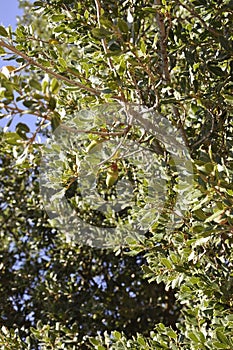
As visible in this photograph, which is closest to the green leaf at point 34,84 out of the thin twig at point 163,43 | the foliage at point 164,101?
the foliage at point 164,101

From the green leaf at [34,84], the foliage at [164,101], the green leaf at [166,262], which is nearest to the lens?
the green leaf at [34,84]

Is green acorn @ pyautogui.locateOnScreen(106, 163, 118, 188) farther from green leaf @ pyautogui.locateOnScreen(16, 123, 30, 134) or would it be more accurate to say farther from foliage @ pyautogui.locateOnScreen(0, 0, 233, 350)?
green leaf @ pyautogui.locateOnScreen(16, 123, 30, 134)

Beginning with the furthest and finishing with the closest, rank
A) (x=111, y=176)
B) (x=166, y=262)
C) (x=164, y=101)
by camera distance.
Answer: (x=166, y=262)
(x=164, y=101)
(x=111, y=176)

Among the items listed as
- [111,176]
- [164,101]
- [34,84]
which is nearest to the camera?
[34,84]

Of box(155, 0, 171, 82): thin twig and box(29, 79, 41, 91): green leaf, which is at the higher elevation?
box(155, 0, 171, 82): thin twig

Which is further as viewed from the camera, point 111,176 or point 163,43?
point 163,43

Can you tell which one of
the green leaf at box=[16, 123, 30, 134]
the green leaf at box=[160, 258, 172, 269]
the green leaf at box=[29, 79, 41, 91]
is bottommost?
the green leaf at box=[160, 258, 172, 269]

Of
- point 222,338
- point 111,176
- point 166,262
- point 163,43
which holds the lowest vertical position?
point 222,338

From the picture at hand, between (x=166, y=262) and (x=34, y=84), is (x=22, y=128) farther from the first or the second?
(x=166, y=262)

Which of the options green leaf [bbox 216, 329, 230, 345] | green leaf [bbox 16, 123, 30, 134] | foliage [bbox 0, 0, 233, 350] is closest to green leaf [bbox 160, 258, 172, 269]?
foliage [bbox 0, 0, 233, 350]

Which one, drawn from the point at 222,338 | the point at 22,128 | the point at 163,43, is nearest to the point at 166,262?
the point at 222,338

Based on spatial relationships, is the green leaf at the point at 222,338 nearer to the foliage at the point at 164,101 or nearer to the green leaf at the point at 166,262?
the foliage at the point at 164,101

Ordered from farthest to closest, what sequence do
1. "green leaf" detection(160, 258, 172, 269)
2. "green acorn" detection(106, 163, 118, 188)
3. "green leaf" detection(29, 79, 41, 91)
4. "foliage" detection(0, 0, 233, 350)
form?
1. "green leaf" detection(160, 258, 172, 269)
2. "green acorn" detection(106, 163, 118, 188)
3. "foliage" detection(0, 0, 233, 350)
4. "green leaf" detection(29, 79, 41, 91)

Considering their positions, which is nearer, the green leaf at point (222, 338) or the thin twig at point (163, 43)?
the green leaf at point (222, 338)
